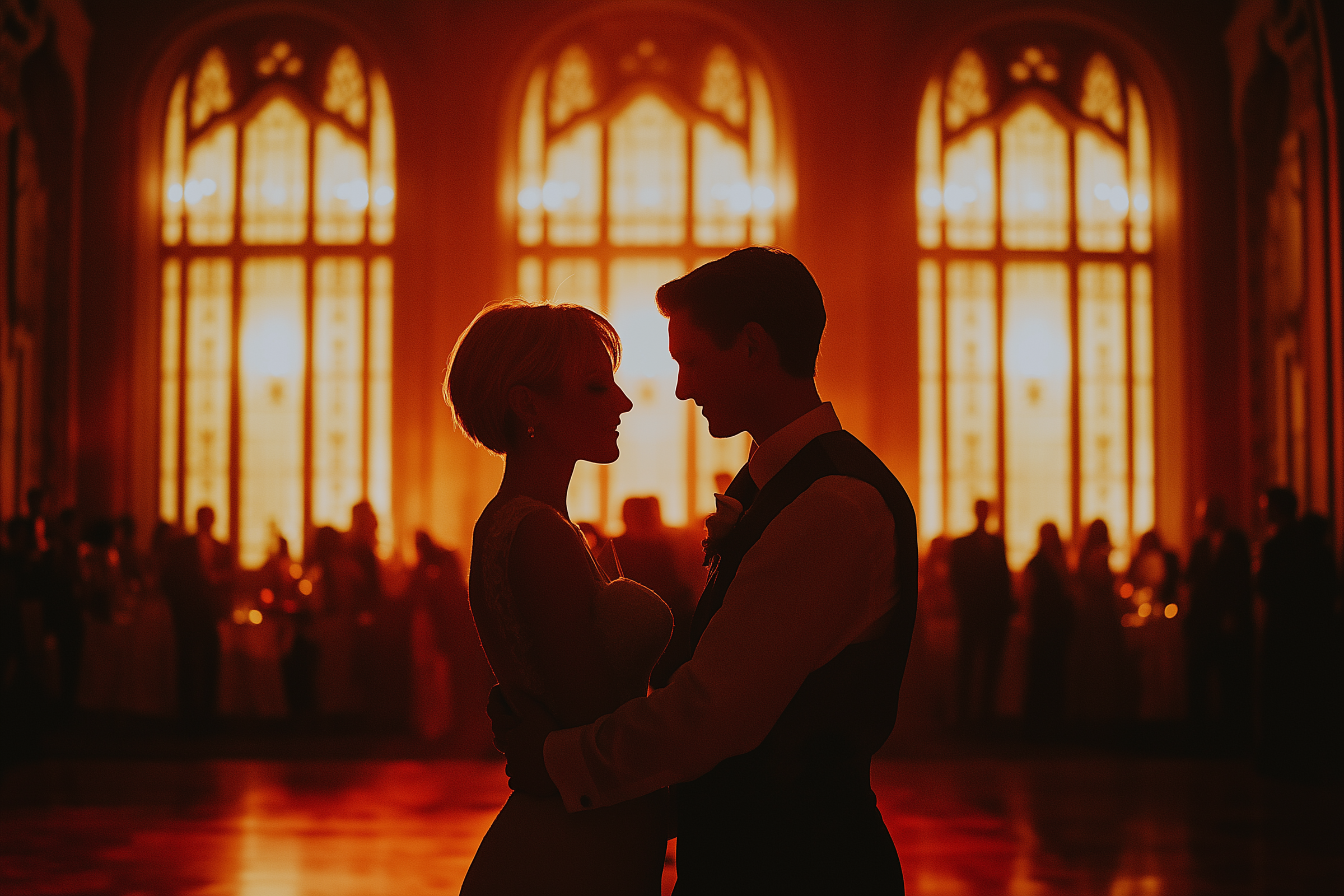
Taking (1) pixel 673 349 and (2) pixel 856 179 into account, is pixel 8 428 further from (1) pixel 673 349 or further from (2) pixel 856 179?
(1) pixel 673 349

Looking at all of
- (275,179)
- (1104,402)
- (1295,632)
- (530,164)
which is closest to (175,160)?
(275,179)

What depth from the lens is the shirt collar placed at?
1407 millimetres

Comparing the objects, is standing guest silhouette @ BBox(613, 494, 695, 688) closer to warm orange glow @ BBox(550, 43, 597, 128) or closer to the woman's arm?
the woman's arm

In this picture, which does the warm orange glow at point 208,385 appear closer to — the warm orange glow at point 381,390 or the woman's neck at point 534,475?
the warm orange glow at point 381,390

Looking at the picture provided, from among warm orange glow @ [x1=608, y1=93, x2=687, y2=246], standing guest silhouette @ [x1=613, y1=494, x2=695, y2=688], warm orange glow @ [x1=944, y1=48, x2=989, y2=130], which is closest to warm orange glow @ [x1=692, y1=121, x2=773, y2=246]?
warm orange glow @ [x1=608, y1=93, x2=687, y2=246]

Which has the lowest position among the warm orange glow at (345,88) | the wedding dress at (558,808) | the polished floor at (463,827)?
the polished floor at (463,827)

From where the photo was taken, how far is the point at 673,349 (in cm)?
144

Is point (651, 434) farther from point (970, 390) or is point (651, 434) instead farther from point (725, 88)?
point (725, 88)

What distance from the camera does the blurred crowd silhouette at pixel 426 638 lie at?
6996 mm

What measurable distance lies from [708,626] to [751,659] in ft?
0.25

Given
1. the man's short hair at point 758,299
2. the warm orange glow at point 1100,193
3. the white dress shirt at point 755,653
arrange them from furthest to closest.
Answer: the warm orange glow at point 1100,193 → the man's short hair at point 758,299 → the white dress shirt at point 755,653

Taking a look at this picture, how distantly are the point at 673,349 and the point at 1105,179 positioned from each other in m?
9.63

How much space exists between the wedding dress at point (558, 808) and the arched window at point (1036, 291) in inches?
329

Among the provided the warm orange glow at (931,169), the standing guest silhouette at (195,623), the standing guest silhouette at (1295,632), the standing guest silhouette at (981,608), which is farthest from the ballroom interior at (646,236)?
the standing guest silhouette at (1295,632)
